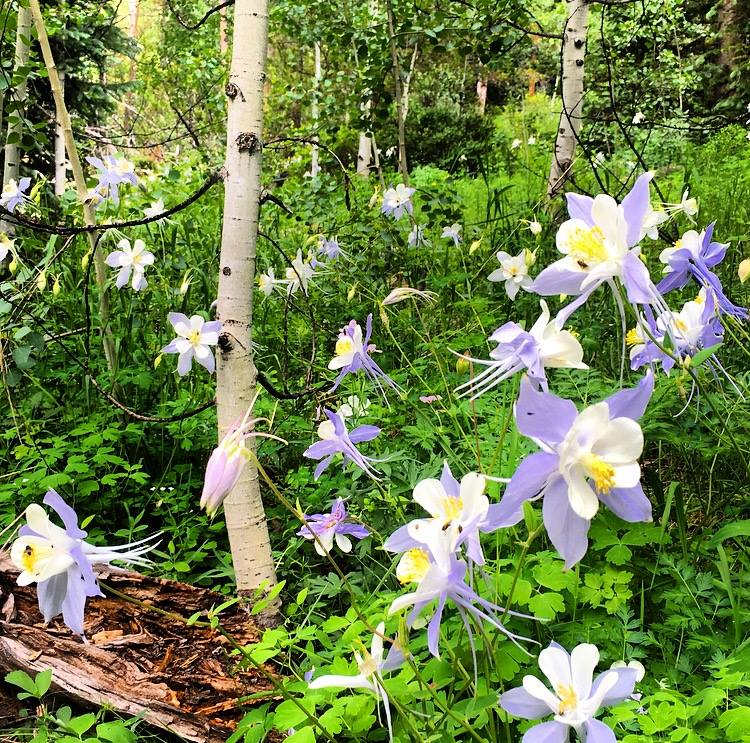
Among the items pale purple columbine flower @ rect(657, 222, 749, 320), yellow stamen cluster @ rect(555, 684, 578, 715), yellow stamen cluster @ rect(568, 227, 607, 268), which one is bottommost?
yellow stamen cluster @ rect(555, 684, 578, 715)

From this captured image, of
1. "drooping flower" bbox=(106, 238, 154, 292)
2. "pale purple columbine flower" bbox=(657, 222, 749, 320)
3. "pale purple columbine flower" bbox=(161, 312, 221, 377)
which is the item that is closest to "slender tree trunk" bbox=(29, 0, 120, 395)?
"drooping flower" bbox=(106, 238, 154, 292)

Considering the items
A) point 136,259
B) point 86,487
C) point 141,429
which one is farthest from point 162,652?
A: point 136,259

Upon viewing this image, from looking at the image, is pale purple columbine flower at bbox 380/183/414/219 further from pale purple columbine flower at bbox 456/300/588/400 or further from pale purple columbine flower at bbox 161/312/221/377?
pale purple columbine flower at bbox 456/300/588/400

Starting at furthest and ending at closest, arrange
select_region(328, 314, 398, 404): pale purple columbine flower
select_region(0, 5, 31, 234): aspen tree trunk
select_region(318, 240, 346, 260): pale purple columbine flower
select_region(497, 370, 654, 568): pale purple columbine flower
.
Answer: select_region(318, 240, 346, 260): pale purple columbine flower, select_region(0, 5, 31, 234): aspen tree trunk, select_region(328, 314, 398, 404): pale purple columbine flower, select_region(497, 370, 654, 568): pale purple columbine flower

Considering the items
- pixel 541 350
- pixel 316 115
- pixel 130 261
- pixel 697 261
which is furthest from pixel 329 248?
pixel 541 350

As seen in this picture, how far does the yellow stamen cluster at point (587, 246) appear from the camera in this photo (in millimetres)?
935

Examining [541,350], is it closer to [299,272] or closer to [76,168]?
[299,272]

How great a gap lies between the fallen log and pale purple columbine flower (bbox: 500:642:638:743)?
70 cm

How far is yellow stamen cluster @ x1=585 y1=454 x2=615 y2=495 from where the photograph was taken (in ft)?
2.42

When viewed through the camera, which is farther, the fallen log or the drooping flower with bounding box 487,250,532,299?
the drooping flower with bounding box 487,250,532,299

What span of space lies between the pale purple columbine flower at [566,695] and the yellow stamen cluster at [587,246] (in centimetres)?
52

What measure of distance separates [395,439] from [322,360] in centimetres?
74

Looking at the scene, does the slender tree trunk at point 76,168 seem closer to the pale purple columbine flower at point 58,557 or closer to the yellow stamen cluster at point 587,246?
the pale purple columbine flower at point 58,557

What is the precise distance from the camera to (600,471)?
2.43ft
